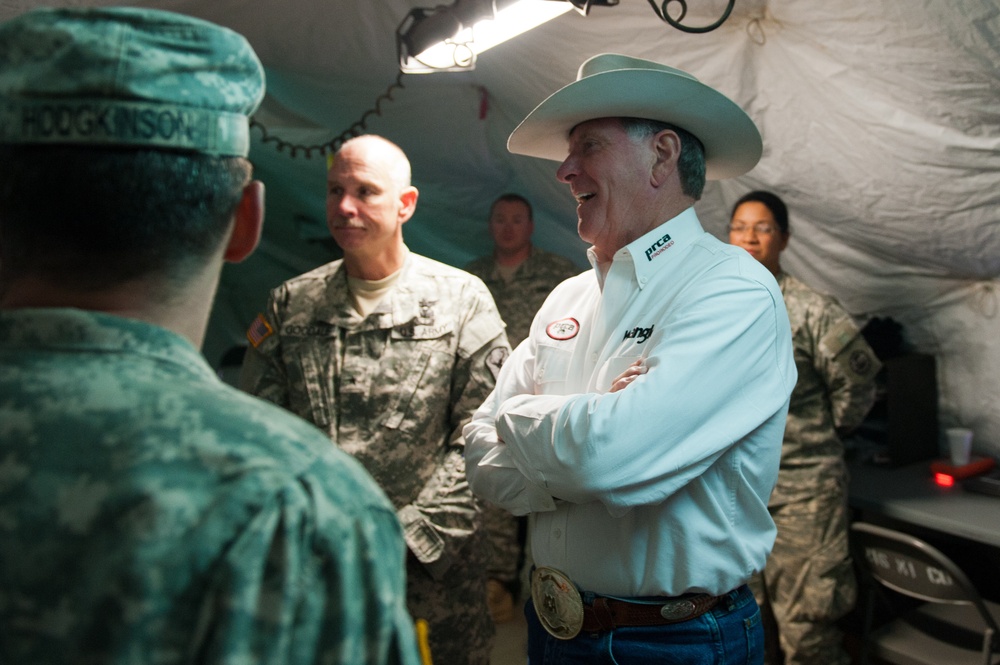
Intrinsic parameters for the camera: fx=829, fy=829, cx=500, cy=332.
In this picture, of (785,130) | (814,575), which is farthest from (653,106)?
(814,575)

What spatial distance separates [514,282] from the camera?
424cm

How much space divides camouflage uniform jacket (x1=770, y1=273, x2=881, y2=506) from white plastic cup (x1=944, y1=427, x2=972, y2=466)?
0.54 metres

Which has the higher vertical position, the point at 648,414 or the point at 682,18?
the point at 682,18

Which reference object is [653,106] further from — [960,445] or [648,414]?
[960,445]

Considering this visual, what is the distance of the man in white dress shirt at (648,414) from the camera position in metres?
1.44

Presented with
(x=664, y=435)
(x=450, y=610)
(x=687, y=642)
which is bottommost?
(x=450, y=610)

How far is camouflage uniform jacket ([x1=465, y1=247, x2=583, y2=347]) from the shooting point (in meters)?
Result: 4.18

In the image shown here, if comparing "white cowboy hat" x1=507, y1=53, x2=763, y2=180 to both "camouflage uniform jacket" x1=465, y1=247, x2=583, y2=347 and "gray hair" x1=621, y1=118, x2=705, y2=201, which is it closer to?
"gray hair" x1=621, y1=118, x2=705, y2=201

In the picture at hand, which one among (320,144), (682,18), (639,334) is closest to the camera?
(639,334)

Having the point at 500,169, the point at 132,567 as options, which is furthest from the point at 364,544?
the point at 500,169

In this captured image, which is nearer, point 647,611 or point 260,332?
point 647,611

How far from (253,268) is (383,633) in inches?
179

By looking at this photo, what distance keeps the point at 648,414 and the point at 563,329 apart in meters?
0.48

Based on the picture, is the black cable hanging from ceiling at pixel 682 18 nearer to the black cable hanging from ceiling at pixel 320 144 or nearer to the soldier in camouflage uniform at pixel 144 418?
the soldier in camouflage uniform at pixel 144 418
